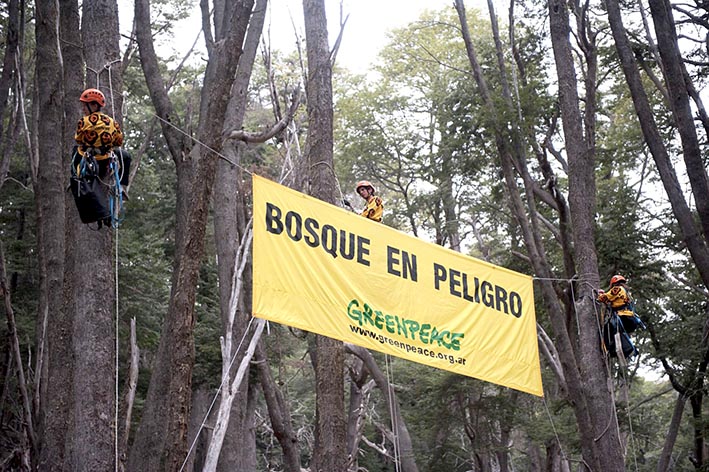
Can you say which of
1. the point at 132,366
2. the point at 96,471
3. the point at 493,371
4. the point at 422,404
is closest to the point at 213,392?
the point at 422,404

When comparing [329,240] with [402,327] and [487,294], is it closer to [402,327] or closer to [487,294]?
[402,327]

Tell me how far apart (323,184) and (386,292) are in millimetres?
1666

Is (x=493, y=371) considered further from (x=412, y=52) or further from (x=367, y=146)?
(x=412, y=52)

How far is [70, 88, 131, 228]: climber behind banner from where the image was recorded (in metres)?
7.27

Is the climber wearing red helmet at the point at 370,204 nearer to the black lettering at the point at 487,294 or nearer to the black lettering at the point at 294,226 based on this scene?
the black lettering at the point at 487,294

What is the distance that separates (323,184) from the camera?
33.4 ft

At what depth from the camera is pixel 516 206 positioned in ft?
45.1

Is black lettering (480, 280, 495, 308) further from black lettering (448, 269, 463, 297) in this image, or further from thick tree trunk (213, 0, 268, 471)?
thick tree trunk (213, 0, 268, 471)

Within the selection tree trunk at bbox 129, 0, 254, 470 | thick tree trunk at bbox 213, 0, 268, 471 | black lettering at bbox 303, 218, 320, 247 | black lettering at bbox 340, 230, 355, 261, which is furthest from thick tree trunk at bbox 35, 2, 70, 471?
black lettering at bbox 340, 230, 355, 261

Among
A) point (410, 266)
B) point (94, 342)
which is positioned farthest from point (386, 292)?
point (94, 342)

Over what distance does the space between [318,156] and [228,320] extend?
12.8ft

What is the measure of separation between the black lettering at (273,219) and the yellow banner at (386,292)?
1 cm

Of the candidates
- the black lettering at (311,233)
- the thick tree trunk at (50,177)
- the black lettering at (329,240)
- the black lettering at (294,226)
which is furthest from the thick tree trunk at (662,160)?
the thick tree trunk at (50,177)

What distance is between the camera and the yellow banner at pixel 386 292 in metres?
8.41
